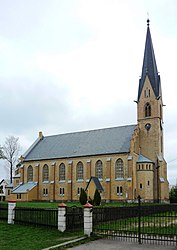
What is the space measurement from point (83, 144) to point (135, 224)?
144 feet

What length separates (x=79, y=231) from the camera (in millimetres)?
16516

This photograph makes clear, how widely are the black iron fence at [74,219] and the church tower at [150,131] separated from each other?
35082mm

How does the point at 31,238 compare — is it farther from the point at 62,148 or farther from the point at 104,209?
the point at 62,148

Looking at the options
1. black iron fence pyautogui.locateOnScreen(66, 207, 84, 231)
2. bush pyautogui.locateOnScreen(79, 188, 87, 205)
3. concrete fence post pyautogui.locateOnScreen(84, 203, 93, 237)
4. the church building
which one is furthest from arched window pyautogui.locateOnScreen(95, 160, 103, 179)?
concrete fence post pyautogui.locateOnScreen(84, 203, 93, 237)

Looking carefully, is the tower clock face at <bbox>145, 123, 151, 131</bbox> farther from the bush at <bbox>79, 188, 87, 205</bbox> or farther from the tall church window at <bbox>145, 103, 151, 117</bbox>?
the bush at <bbox>79, 188, 87, 205</bbox>

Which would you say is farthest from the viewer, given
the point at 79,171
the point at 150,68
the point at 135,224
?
the point at 150,68

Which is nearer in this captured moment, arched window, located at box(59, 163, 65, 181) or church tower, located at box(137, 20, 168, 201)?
church tower, located at box(137, 20, 168, 201)

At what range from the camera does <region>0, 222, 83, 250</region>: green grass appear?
12.9 meters

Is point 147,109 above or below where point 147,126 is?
above

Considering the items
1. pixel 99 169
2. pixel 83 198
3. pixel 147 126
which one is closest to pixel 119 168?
pixel 99 169

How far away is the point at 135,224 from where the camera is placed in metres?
15.4

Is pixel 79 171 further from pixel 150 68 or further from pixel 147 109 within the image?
pixel 150 68

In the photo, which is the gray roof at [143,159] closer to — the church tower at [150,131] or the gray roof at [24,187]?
the church tower at [150,131]

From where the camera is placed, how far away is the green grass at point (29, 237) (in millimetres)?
12922
